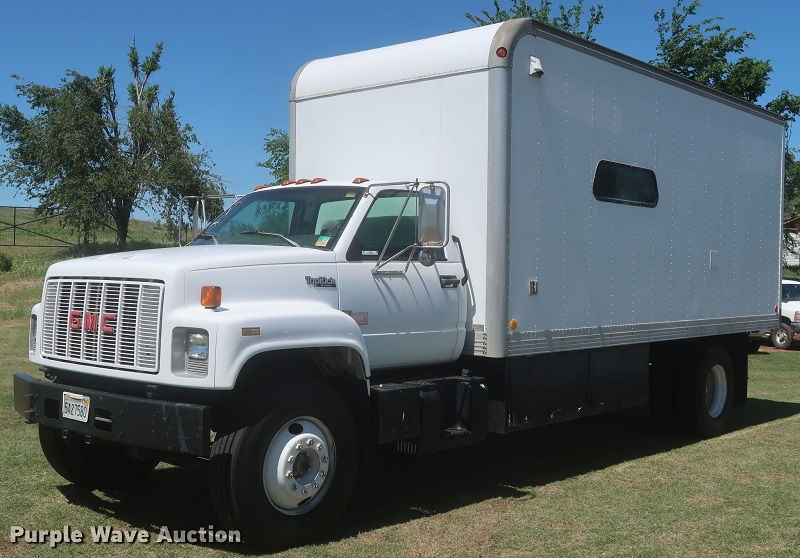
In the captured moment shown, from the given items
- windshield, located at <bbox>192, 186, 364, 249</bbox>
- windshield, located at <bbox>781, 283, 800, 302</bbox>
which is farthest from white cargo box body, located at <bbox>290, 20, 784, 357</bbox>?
windshield, located at <bbox>781, 283, 800, 302</bbox>

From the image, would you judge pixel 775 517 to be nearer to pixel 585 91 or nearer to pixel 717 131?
pixel 585 91

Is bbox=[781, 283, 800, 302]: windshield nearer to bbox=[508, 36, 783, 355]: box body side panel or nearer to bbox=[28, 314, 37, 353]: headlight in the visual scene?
bbox=[508, 36, 783, 355]: box body side panel

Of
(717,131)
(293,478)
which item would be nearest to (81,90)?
(717,131)

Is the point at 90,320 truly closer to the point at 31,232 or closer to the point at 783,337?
the point at 783,337

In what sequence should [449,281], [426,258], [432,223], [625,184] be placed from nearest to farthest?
[432,223] → [426,258] → [449,281] → [625,184]

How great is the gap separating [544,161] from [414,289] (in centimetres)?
166

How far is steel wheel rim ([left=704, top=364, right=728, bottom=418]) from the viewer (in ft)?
34.1

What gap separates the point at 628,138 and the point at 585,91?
82 cm

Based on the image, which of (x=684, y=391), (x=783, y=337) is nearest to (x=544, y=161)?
(x=684, y=391)

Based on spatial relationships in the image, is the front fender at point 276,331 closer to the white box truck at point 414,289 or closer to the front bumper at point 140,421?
the white box truck at point 414,289

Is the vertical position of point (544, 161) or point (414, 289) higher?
point (544, 161)

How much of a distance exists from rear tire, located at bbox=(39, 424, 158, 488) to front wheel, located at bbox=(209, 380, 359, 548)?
1500 mm

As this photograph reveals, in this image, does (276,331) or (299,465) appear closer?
(276,331)

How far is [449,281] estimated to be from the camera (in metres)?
7.12
